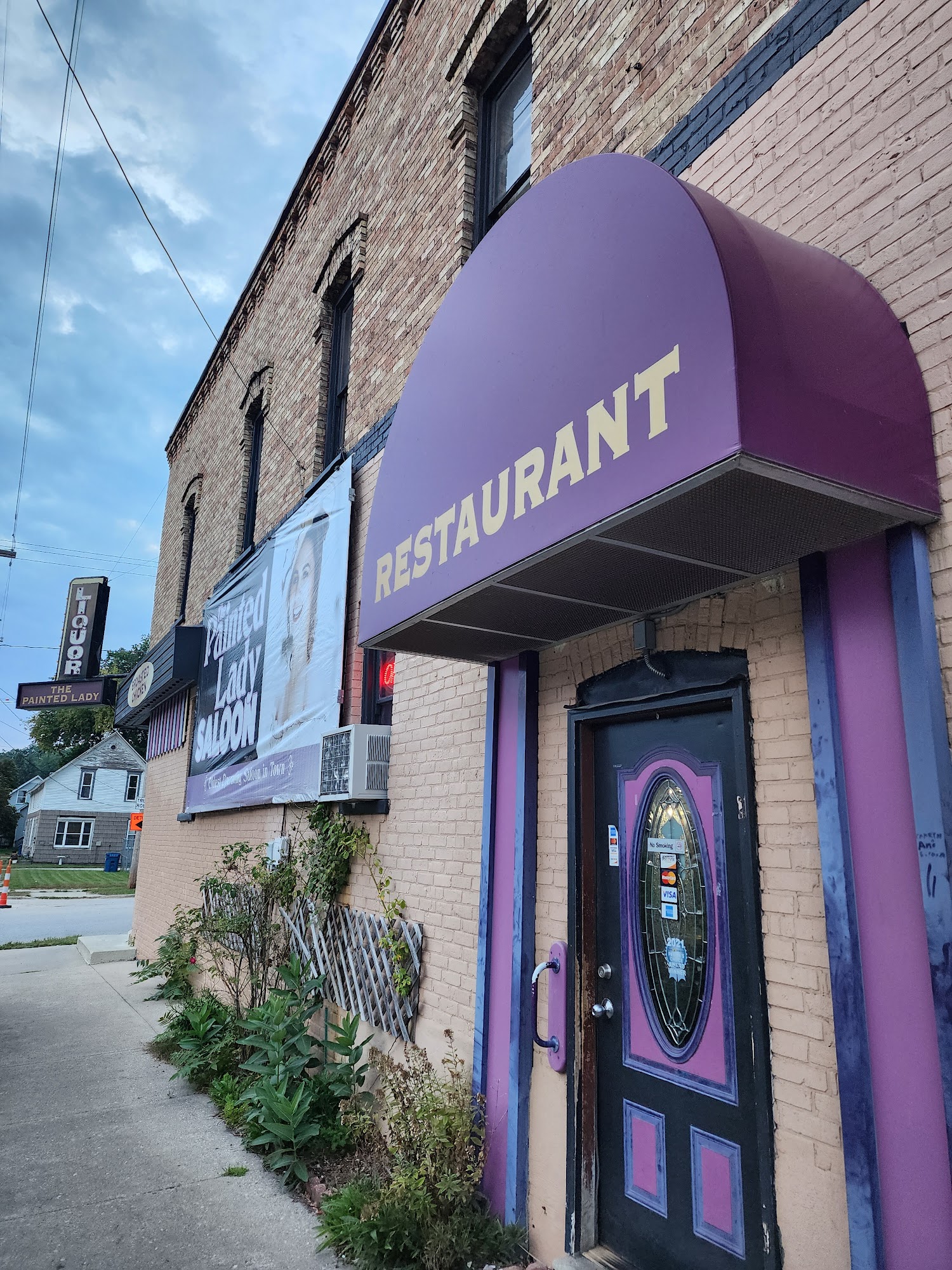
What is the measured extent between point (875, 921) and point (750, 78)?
3.44 m

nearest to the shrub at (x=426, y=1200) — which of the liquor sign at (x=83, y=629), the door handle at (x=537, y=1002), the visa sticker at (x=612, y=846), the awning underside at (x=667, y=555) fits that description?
the door handle at (x=537, y=1002)

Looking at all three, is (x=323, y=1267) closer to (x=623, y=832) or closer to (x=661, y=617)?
(x=623, y=832)

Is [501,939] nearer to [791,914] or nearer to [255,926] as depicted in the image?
[791,914]

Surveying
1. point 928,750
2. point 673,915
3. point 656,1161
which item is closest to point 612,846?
point 673,915

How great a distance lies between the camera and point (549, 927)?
12.8ft

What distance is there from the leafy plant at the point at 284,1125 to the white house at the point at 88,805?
4677cm

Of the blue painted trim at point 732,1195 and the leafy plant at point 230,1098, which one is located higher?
the blue painted trim at point 732,1195

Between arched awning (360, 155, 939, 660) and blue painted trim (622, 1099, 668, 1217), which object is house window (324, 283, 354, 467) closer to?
arched awning (360, 155, 939, 660)

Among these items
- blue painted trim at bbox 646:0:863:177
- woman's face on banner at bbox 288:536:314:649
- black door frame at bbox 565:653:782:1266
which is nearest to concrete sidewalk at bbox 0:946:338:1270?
black door frame at bbox 565:653:782:1266

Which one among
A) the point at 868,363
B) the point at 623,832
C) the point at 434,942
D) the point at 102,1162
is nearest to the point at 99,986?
the point at 102,1162

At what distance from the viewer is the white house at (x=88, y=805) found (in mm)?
47250

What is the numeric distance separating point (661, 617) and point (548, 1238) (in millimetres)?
2780

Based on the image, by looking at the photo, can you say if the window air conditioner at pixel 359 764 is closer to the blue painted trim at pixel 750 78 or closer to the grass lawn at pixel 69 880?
the blue painted trim at pixel 750 78

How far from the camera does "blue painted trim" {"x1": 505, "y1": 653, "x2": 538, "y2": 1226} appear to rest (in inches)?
148
